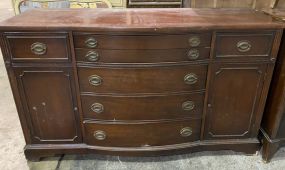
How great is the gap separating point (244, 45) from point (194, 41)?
0.99 ft

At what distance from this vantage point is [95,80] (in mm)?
1506

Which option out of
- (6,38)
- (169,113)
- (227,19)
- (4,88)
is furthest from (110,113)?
(4,88)

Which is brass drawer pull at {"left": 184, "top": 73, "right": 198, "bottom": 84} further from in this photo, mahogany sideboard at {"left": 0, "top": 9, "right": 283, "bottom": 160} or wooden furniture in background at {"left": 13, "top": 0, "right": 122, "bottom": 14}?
wooden furniture in background at {"left": 13, "top": 0, "right": 122, "bottom": 14}

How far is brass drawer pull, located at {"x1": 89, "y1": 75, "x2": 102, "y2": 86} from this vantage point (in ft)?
4.92

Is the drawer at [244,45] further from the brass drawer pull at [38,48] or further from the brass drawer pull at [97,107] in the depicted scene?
the brass drawer pull at [38,48]

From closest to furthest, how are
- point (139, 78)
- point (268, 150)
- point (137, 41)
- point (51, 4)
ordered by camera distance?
point (137, 41), point (139, 78), point (268, 150), point (51, 4)

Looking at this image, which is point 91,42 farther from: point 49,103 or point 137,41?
point 49,103

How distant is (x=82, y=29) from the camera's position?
135 cm

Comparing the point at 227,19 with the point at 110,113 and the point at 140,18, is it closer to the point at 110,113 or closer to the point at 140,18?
the point at 140,18

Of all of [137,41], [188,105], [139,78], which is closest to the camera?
[137,41]

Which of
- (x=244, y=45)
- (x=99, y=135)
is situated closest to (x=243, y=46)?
(x=244, y=45)

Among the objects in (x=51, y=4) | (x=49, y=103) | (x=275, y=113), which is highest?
(x=51, y=4)

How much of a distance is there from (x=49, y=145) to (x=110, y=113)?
1.65 ft

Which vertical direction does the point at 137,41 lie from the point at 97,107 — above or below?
above
